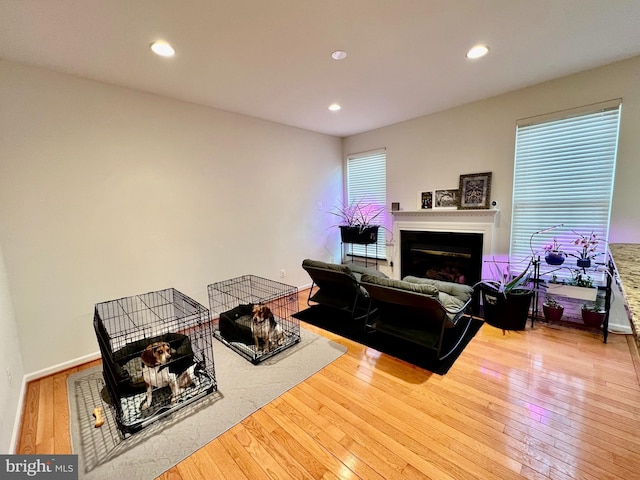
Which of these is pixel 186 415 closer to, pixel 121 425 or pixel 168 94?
pixel 121 425

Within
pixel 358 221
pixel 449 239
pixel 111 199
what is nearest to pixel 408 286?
pixel 449 239

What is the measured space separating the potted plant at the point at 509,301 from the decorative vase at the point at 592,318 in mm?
519

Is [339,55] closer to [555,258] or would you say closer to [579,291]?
[555,258]

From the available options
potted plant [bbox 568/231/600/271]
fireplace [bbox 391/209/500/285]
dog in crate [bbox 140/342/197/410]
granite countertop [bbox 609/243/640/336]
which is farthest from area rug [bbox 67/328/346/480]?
potted plant [bbox 568/231/600/271]

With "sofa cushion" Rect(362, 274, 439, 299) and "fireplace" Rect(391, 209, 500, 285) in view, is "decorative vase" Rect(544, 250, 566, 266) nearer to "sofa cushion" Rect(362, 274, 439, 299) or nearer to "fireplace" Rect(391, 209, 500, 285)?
"fireplace" Rect(391, 209, 500, 285)

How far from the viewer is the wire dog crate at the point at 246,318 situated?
8.74ft

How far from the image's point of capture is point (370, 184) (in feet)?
15.9

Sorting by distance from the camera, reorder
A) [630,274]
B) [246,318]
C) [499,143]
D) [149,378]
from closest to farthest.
Result: [630,274] → [149,378] → [246,318] → [499,143]

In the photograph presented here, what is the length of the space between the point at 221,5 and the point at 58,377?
3293 millimetres

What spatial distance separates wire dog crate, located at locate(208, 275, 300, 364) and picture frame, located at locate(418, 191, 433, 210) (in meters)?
2.36

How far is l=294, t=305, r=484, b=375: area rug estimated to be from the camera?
8.11ft

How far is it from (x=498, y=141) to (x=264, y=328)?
139 inches

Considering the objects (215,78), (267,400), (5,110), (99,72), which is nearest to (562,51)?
(215,78)

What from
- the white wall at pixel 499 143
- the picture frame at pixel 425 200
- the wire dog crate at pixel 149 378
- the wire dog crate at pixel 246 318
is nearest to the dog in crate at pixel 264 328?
the wire dog crate at pixel 246 318
